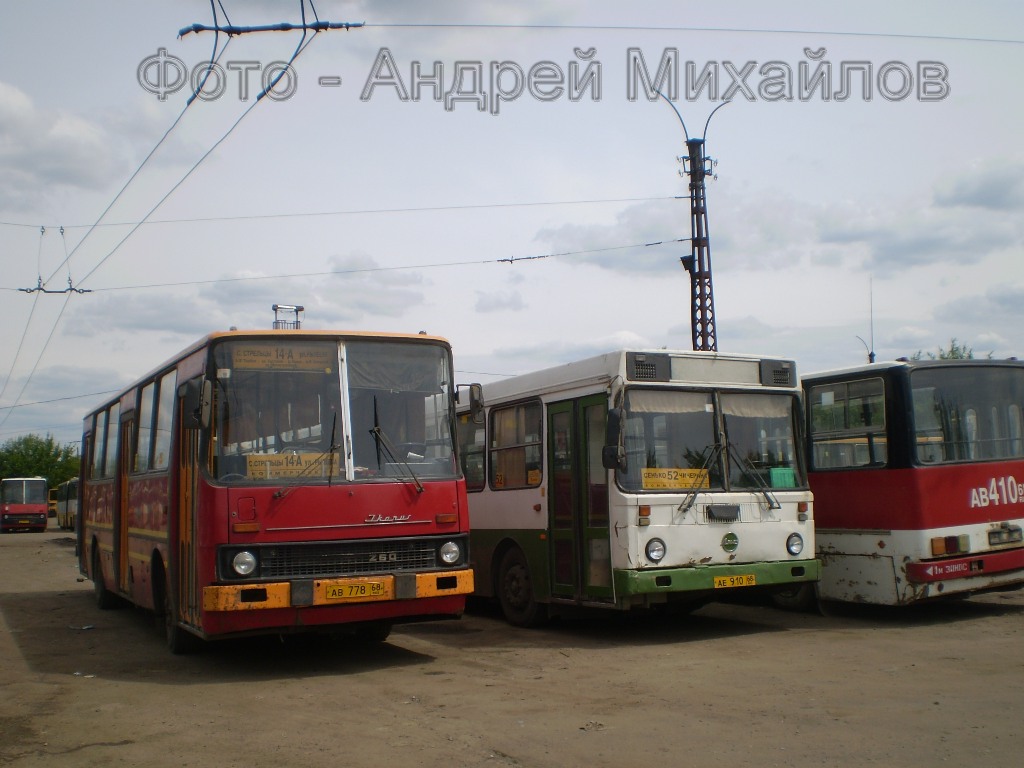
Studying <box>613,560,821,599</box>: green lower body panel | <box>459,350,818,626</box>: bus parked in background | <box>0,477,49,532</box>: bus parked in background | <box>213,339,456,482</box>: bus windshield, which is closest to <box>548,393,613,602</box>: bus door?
<box>459,350,818,626</box>: bus parked in background

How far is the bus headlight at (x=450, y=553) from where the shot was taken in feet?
32.0

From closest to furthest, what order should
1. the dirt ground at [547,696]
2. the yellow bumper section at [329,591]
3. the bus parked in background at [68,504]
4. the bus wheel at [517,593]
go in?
the dirt ground at [547,696]
the yellow bumper section at [329,591]
the bus wheel at [517,593]
the bus parked in background at [68,504]

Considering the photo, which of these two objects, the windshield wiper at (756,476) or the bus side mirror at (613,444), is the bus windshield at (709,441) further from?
the bus side mirror at (613,444)

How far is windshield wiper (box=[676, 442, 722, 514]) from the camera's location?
36.7 ft

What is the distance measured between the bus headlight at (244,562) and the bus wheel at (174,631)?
1.85 m

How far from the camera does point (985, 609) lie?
43.6 feet

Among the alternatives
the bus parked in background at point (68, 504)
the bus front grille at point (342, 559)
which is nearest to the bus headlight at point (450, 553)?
the bus front grille at point (342, 559)

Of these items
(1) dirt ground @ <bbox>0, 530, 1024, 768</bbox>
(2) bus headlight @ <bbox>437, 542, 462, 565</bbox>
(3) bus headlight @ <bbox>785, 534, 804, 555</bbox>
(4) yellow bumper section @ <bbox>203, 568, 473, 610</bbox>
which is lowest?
(1) dirt ground @ <bbox>0, 530, 1024, 768</bbox>

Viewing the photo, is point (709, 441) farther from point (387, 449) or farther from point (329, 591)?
point (329, 591)

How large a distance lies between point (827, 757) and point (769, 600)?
7996 millimetres

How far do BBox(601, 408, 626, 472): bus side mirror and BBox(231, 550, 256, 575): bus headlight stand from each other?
355 centimetres

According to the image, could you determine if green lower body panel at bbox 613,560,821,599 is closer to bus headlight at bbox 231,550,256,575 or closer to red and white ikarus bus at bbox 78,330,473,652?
red and white ikarus bus at bbox 78,330,473,652

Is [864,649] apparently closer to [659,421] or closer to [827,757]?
[659,421]

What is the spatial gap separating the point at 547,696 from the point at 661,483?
3.41 m
